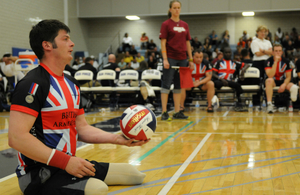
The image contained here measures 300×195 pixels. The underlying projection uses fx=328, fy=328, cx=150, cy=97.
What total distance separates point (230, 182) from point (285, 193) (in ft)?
1.34

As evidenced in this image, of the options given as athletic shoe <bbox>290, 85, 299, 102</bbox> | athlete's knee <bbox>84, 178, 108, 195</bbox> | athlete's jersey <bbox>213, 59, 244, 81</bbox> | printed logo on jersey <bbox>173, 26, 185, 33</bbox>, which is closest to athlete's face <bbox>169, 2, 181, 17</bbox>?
printed logo on jersey <bbox>173, 26, 185, 33</bbox>

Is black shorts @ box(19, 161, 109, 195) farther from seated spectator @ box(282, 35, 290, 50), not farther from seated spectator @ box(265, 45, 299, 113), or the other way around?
seated spectator @ box(282, 35, 290, 50)

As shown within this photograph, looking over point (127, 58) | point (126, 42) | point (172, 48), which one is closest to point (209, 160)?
point (172, 48)

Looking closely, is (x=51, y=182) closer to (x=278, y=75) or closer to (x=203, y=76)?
(x=203, y=76)

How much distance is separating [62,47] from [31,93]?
0.35 metres

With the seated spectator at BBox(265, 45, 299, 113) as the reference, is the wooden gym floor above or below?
below

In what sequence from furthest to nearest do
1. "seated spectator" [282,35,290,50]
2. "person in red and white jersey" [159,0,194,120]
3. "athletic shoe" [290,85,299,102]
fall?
"seated spectator" [282,35,290,50], "athletic shoe" [290,85,299,102], "person in red and white jersey" [159,0,194,120]

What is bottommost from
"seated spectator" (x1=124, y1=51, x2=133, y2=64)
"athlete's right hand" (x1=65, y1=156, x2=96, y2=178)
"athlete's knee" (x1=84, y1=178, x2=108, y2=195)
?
"athlete's knee" (x1=84, y1=178, x2=108, y2=195)

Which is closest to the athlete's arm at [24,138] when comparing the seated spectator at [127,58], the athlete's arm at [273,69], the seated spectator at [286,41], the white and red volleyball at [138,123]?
the white and red volleyball at [138,123]

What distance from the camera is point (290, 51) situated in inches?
701

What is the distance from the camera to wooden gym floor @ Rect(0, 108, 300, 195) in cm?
242

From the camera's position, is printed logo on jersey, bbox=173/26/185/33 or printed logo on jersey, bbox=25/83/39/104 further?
printed logo on jersey, bbox=173/26/185/33

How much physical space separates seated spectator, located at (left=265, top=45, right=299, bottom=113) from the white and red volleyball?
6.06m

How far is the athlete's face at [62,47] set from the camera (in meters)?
2.03
